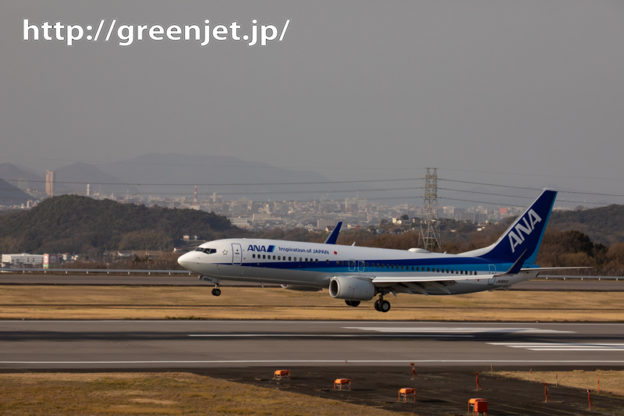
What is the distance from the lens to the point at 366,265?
59.5 metres

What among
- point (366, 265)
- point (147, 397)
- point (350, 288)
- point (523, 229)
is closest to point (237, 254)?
point (350, 288)

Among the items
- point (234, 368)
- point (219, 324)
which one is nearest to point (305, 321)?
point (219, 324)

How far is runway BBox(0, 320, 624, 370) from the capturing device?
112 feet

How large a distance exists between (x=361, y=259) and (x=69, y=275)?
170ft

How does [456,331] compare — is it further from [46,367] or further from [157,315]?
[46,367]

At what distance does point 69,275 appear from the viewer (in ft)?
333

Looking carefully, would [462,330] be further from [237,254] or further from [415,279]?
[237,254]

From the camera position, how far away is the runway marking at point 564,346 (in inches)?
1647

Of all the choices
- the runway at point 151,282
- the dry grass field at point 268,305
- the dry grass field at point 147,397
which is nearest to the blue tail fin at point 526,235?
the dry grass field at point 268,305

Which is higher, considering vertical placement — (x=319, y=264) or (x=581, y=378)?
(x=319, y=264)

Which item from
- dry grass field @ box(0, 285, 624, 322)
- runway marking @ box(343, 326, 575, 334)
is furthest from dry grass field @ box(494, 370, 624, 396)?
dry grass field @ box(0, 285, 624, 322)

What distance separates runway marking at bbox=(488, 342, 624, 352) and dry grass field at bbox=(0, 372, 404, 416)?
18298 mm

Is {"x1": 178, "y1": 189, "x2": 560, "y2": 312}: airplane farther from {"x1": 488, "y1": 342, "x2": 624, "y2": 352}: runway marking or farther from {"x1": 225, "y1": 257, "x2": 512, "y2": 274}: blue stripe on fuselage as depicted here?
{"x1": 488, "y1": 342, "x2": 624, "y2": 352}: runway marking

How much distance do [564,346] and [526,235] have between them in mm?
21357
